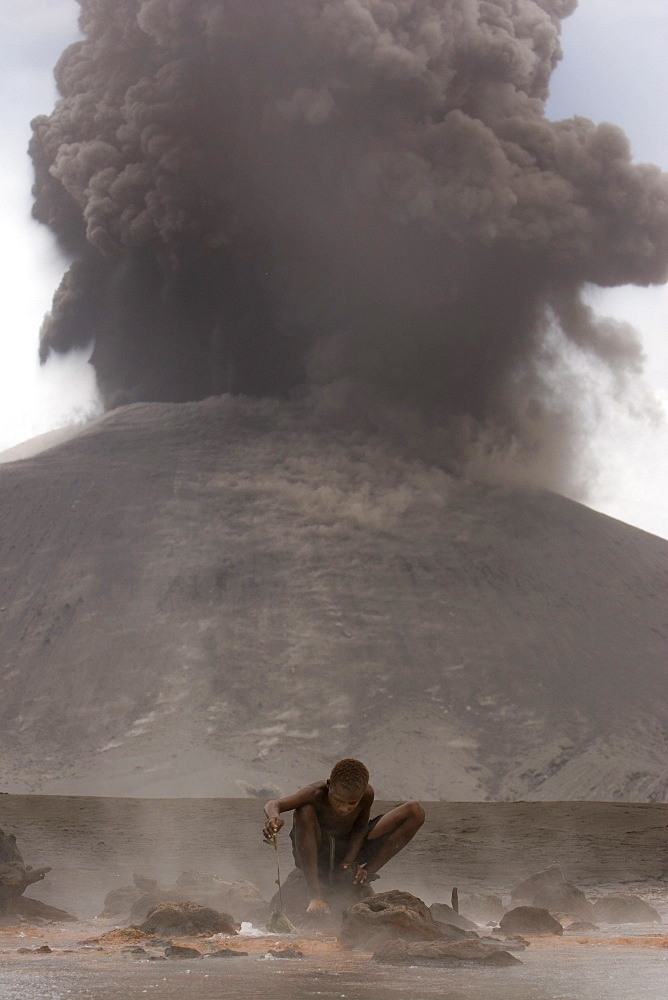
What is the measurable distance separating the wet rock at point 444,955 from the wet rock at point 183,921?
6.79ft

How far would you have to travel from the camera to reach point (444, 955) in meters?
5.34

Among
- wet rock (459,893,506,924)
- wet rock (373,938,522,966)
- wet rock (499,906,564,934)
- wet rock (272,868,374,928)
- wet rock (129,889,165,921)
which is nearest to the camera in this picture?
wet rock (373,938,522,966)

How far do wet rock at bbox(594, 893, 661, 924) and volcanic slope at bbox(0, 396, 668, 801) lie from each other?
55.3ft

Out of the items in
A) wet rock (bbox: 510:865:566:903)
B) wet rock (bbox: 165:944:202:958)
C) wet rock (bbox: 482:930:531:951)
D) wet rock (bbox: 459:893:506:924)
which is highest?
wet rock (bbox: 482:930:531:951)

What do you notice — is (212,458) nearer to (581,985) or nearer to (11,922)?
(11,922)

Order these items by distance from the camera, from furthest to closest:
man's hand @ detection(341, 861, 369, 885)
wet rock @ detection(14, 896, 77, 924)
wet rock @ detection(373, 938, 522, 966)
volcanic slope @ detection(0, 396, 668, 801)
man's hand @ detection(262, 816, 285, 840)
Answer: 1. volcanic slope @ detection(0, 396, 668, 801)
2. wet rock @ detection(14, 896, 77, 924)
3. man's hand @ detection(341, 861, 369, 885)
4. man's hand @ detection(262, 816, 285, 840)
5. wet rock @ detection(373, 938, 522, 966)

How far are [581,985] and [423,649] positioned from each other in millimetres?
28942

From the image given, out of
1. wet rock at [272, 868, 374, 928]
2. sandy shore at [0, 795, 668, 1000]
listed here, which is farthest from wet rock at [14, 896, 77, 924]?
wet rock at [272, 868, 374, 928]

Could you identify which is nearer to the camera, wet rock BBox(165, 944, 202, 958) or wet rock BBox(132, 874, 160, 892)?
wet rock BBox(165, 944, 202, 958)

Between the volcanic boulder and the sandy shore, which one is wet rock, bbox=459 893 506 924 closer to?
the sandy shore

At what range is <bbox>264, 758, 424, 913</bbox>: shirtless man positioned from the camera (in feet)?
20.7

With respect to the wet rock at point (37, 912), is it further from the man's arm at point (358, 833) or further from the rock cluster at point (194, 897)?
the man's arm at point (358, 833)

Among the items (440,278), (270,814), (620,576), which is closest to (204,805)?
(270,814)

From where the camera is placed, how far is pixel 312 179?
47.5m
